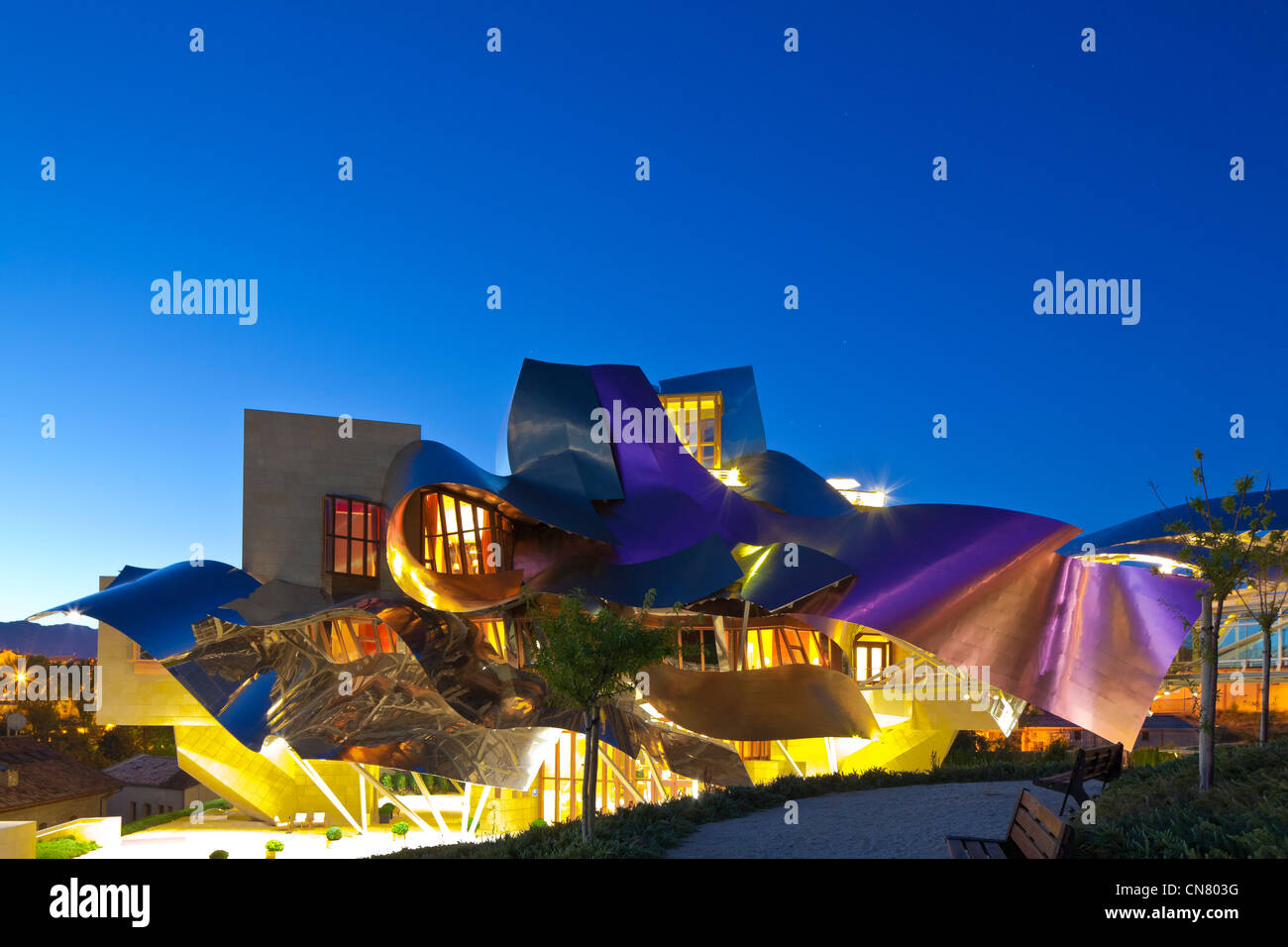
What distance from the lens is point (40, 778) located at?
40.2 m

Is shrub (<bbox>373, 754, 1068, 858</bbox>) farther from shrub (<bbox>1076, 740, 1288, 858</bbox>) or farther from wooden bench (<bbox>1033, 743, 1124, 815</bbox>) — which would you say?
shrub (<bbox>1076, 740, 1288, 858</bbox>)

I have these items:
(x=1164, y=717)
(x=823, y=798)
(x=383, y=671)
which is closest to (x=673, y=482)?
(x=383, y=671)

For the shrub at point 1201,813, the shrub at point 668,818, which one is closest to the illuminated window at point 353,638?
the shrub at point 668,818

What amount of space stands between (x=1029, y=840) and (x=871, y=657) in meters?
25.8

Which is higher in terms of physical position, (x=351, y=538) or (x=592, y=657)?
(x=351, y=538)

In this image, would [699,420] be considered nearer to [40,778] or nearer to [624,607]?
[624,607]

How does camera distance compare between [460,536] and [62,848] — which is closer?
[460,536]

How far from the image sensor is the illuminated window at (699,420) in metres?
39.2

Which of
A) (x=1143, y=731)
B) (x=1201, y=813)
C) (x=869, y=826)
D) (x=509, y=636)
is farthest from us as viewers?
(x=1143, y=731)

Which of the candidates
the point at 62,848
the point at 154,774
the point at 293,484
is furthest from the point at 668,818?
Answer: the point at 154,774

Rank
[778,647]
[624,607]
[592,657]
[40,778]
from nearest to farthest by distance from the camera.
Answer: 1. [592,657]
2. [624,607]
3. [778,647]
4. [40,778]

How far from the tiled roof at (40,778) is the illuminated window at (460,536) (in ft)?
68.9
